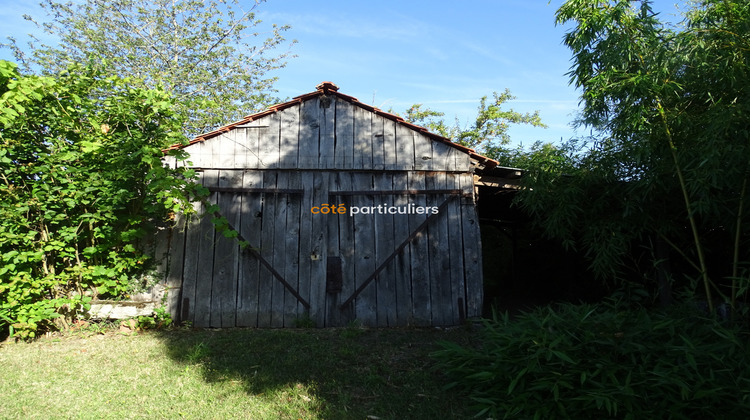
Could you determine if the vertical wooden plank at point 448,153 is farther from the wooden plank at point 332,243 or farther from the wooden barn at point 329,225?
the wooden plank at point 332,243

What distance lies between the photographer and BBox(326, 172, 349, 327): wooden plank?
19.4 feet

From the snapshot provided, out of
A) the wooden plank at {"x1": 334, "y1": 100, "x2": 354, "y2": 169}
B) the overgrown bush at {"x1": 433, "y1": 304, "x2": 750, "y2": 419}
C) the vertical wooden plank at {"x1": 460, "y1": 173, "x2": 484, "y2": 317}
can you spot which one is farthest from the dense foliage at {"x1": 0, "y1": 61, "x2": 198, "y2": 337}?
the overgrown bush at {"x1": 433, "y1": 304, "x2": 750, "y2": 419}

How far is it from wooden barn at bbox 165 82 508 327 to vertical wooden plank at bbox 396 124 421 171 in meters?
0.01

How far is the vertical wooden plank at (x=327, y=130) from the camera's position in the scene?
611 centimetres

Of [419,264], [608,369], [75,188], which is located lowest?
[608,369]

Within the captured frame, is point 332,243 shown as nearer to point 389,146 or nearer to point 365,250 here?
point 365,250

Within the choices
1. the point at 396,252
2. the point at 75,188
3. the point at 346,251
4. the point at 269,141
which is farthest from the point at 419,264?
the point at 75,188

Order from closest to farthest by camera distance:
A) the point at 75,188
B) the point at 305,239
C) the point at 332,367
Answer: the point at 332,367
the point at 75,188
the point at 305,239

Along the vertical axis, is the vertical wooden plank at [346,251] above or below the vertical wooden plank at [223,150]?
below

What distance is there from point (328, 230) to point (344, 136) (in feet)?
4.32

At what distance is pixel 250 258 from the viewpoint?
19.5 feet

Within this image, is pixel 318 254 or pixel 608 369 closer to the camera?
pixel 608 369

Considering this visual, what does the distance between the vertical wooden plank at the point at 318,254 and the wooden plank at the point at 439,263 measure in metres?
Result: 1.43

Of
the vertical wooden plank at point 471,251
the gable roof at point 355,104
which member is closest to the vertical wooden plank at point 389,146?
the gable roof at point 355,104
